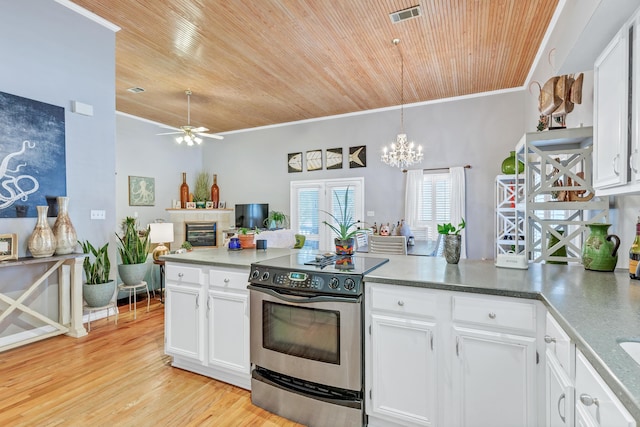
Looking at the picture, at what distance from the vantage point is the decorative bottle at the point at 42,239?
9.20ft

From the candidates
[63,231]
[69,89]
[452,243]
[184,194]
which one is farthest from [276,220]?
[452,243]

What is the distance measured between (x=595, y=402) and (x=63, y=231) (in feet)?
12.8

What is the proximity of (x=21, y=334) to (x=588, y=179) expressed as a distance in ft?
15.4

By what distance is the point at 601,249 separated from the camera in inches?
69.5

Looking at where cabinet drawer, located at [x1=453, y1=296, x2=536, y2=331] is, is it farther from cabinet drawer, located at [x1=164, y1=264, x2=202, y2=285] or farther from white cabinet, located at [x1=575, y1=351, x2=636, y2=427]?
cabinet drawer, located at [x1=164, y1=264, x2=202, y2=285]

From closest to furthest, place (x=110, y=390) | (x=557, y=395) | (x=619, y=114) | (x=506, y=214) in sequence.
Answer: (x=557, y=395), (x=619, y=114), (x=110, y=390), (x=506, y=214)

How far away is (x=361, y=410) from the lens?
5.82 feet

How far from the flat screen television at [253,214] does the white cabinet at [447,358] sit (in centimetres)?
531

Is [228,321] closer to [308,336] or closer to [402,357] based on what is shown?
[308,336]

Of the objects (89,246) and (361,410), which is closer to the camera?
(361,410)

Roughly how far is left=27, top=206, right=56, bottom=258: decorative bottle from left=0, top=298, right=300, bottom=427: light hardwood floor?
2.89ft

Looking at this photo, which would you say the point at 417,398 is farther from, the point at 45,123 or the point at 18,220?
the point at 45,123

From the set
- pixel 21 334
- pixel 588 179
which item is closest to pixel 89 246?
pixel 21 334

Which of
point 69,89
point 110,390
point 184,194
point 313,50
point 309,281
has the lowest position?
point 110,390
